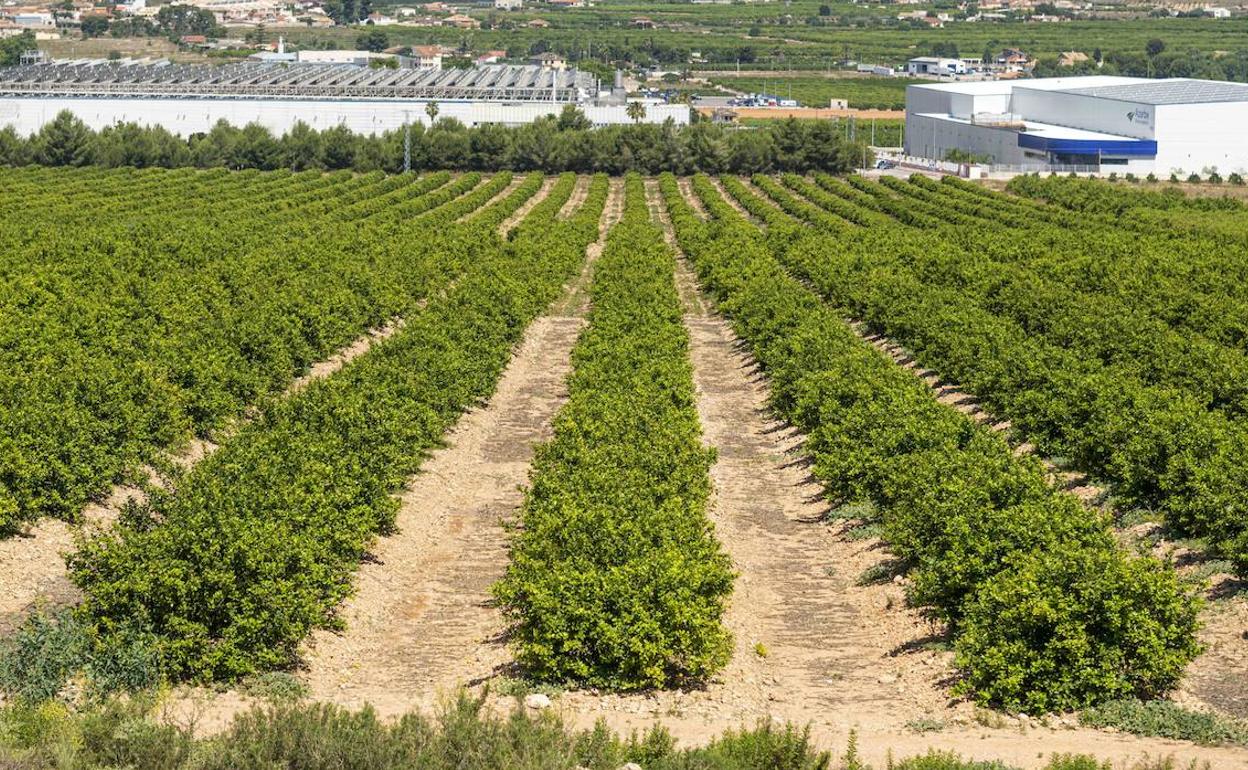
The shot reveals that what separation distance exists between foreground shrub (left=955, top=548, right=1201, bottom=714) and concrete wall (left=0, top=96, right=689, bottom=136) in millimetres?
114174

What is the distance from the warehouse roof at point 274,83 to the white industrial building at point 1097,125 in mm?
32859

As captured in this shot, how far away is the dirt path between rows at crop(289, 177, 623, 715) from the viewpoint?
22.5 meters

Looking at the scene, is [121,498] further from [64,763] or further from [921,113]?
[921,113]

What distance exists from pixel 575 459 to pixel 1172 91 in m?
106

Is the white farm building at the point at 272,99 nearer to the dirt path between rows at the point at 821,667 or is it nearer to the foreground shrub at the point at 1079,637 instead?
the dirt path between rows at the point at 821,667

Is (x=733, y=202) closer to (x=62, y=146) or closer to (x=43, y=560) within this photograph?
(x=62, y=146)

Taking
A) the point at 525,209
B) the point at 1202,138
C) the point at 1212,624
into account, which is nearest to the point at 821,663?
the point at 1212,624

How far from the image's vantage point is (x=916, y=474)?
27.8 metres

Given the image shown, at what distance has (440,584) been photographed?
89.9ft

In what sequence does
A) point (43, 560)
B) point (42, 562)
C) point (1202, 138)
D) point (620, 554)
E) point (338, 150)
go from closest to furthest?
point (620, 554), point (42, 562), point (43, 560), point (338, 150), point (1202, 138)

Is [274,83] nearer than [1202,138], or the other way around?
[1202,138]

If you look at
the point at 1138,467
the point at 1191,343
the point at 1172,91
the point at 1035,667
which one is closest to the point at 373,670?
the point at 1035,667

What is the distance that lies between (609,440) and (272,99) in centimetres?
11057

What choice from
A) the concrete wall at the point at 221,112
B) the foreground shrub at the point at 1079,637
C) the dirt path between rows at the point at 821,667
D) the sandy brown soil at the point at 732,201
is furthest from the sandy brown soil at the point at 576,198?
the foreground shrub at the point at 1079,637
